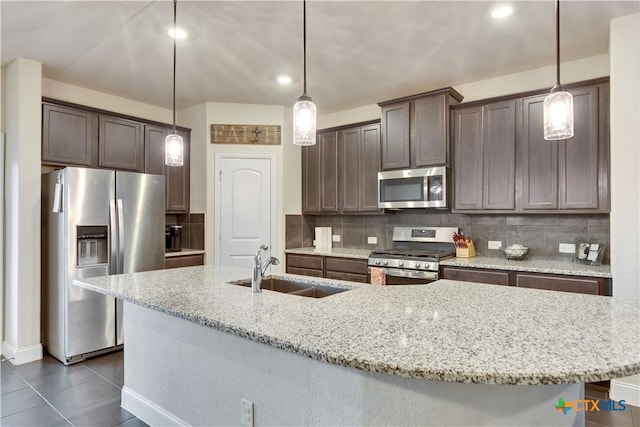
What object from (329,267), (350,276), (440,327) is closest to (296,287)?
(440,327)

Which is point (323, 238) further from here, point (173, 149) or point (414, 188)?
point (173, 149)

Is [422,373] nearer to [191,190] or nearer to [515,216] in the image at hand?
[515,216]

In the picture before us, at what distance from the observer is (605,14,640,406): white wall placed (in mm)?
2514

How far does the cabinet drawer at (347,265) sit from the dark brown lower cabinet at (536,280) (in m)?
0.87

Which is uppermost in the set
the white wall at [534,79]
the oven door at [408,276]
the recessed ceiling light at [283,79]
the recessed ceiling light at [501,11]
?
the recessed ceiling light at [501,11]

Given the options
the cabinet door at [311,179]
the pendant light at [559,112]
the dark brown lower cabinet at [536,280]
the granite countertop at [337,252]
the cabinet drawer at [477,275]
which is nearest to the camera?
the pendant light at [559,112]

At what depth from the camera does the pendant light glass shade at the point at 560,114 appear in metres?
1.58

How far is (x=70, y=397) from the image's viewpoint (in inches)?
102

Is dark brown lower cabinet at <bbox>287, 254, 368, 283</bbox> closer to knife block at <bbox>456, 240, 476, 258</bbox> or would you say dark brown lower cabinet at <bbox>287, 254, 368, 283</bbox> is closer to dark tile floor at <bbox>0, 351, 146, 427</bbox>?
knife block at <bbox>456, 240, 476, 258</bbox>

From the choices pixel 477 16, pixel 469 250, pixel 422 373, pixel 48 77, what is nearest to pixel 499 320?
pixel 422 373

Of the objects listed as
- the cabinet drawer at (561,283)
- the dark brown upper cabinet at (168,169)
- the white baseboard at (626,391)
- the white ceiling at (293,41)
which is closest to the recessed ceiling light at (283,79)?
the white ceiling at (293,41)

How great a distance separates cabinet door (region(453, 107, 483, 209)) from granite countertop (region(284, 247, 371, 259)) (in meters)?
1.12

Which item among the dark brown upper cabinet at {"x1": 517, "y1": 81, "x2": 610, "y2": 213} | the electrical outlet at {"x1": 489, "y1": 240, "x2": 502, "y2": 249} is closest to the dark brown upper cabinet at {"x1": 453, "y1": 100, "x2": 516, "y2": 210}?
the dark brown upper cabinet at {"x1": 517, "y1": 81, "x2": 610, "y2": 213}

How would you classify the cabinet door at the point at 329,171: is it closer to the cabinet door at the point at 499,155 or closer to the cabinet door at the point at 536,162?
the cabinet door at the point at 499,155
